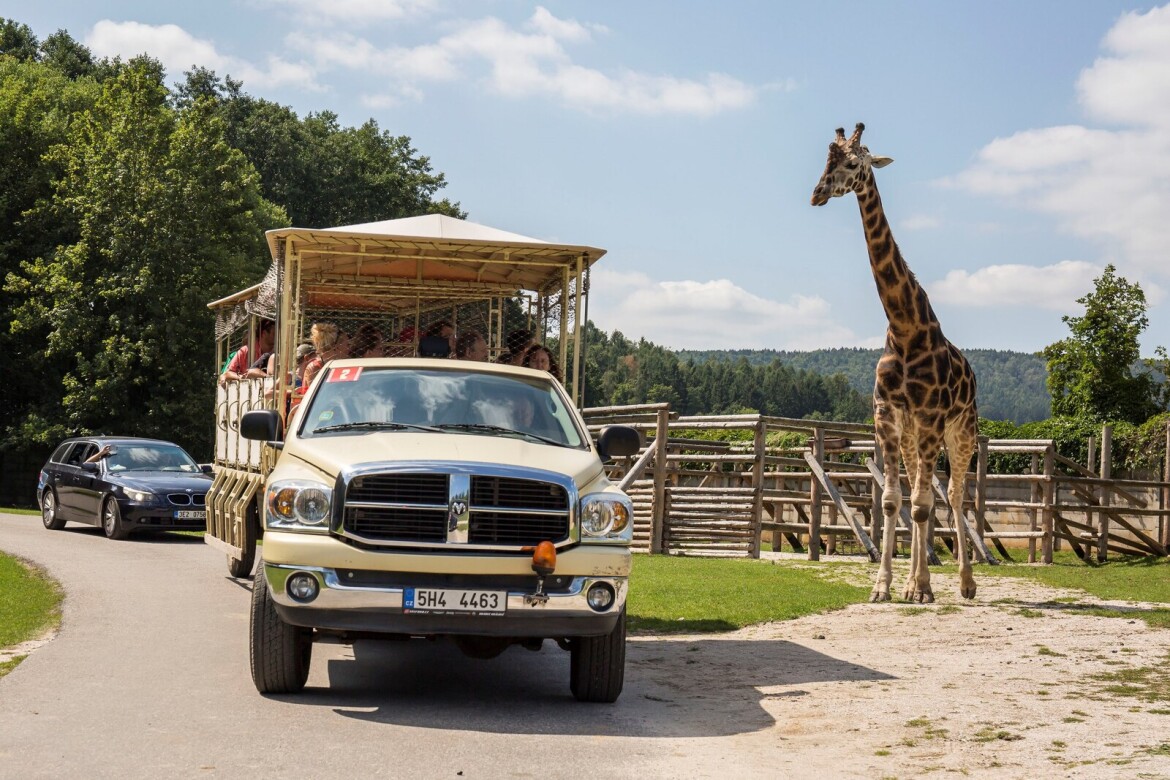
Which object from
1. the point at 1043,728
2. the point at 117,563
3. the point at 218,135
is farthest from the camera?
the point at 218,135

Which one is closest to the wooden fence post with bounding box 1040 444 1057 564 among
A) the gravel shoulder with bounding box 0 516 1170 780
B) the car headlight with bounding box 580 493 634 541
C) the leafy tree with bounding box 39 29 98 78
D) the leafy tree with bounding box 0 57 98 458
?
the gravel shoulder with bounding box 0 516 1170 780

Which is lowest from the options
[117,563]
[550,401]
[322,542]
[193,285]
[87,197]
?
[117,563]

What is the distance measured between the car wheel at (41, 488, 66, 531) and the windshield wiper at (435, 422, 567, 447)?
53.6 ft

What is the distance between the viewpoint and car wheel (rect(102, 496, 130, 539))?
20.8 meters

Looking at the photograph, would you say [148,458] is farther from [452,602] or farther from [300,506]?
[452,602]

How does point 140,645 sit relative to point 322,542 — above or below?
below

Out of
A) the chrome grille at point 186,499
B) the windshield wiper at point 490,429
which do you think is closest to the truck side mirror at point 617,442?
the windshield wiper at point 490,429

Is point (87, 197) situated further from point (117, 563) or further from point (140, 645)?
point (140, 645)

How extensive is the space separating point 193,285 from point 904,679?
32361mm

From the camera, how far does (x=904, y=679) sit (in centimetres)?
909

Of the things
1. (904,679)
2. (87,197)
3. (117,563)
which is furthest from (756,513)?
(87,197)

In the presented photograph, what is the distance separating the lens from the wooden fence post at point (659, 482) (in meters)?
21.6

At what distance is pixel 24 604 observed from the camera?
12.2 meters

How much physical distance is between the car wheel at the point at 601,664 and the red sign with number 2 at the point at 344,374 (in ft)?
8.18
